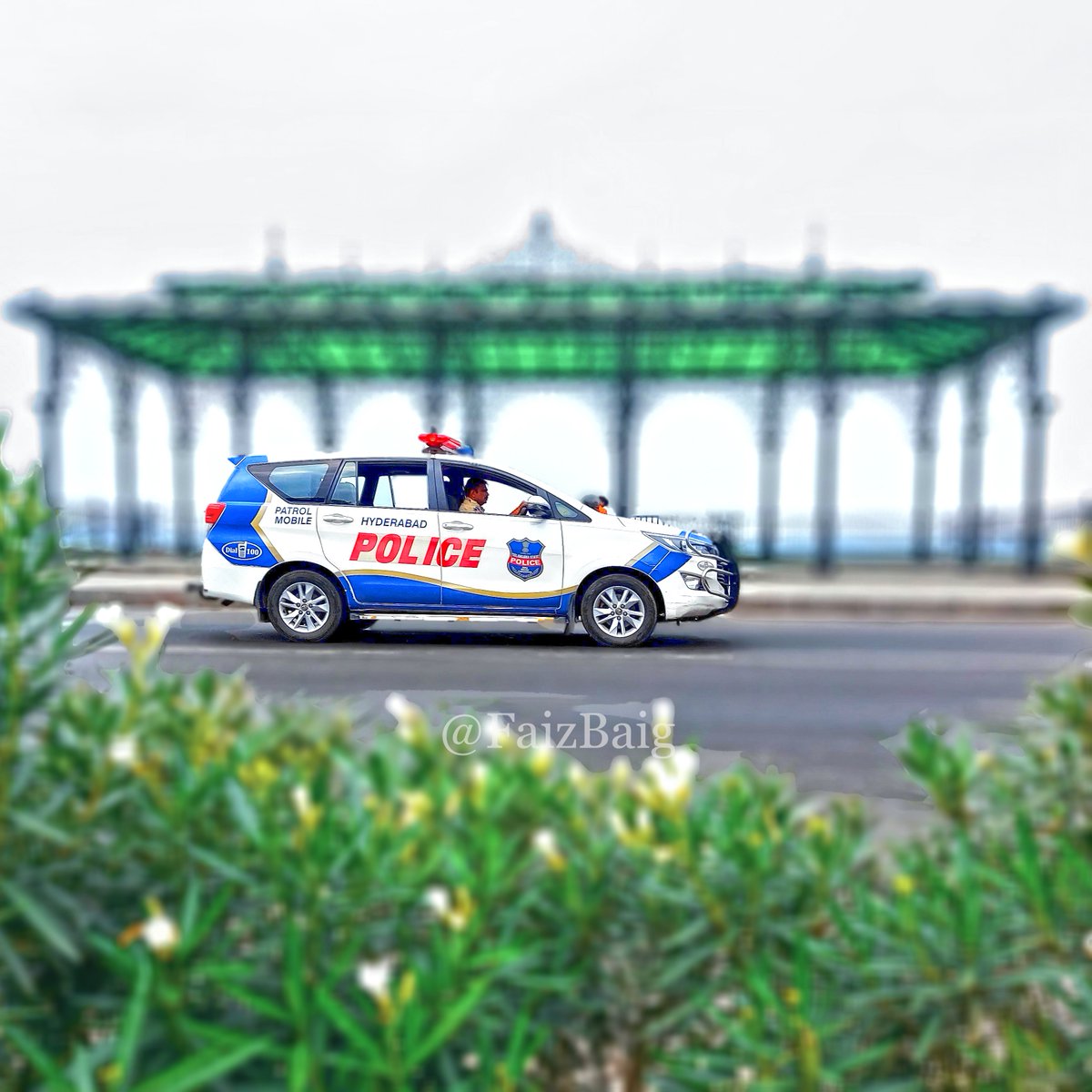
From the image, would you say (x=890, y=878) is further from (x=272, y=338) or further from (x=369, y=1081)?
(x=272, y=338)

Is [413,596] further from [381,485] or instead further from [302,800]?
[302,800]

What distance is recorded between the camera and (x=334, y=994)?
1540 millimetres

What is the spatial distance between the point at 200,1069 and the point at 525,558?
4.56m

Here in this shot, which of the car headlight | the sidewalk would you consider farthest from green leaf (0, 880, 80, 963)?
the sidewalk

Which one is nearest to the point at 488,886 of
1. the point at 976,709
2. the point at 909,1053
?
the point at 909,1053

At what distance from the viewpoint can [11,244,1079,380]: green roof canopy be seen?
52.6ft

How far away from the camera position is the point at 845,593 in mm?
14039

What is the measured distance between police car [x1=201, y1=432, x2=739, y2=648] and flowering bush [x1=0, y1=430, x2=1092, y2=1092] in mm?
3349

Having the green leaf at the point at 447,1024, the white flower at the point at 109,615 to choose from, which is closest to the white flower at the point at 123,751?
the white flower at the point at 109,615

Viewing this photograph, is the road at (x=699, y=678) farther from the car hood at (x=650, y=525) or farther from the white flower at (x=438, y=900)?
the white flower at (x=438, y=900)

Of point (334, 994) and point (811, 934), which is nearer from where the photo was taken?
point (334, 994)

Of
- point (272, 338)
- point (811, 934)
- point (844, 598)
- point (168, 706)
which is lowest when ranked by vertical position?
point (844, 598)

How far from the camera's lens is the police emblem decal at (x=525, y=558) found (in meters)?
5.76

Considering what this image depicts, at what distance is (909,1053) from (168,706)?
155cm
